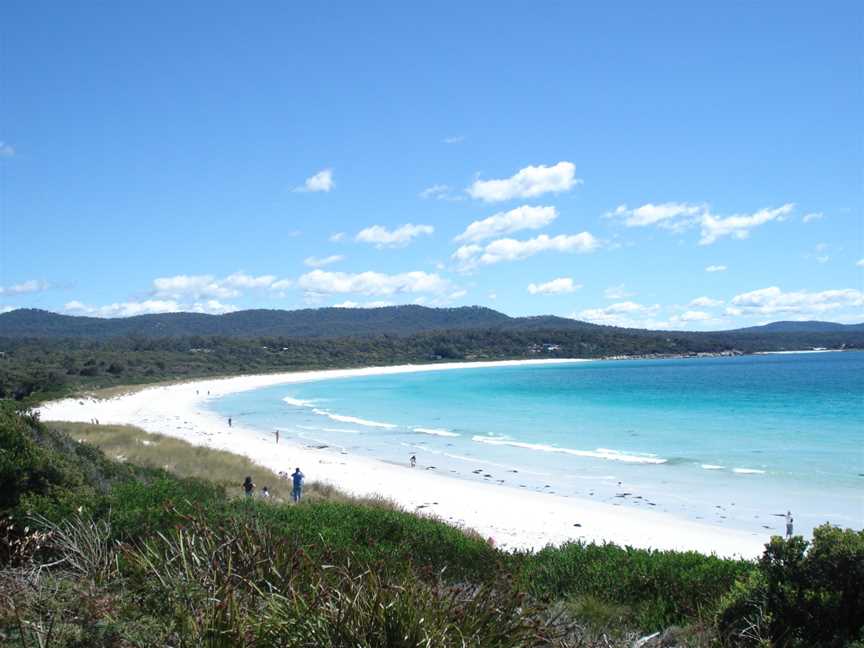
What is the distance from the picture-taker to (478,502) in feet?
62.0

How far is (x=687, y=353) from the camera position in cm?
16062

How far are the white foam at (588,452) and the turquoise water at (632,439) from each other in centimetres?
8

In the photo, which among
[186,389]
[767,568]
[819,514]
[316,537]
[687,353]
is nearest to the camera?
[767,568]

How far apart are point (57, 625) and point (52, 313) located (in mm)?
200017

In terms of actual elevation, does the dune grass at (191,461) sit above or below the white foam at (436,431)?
above

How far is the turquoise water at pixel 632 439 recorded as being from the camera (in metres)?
19.7

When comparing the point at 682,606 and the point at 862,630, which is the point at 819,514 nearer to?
the point at 682,606

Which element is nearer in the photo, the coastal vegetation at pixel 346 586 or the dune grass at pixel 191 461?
the coastal vegetation at pixel 346 586

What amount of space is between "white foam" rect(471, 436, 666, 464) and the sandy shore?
7.05 meters

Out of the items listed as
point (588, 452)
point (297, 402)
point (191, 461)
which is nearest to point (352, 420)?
point (297, 402)

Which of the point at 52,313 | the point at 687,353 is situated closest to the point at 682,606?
the point at 687,353

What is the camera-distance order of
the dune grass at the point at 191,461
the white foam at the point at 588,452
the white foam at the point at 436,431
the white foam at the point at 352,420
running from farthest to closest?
1. the white foam at the point at 352,420
2. the white foam at the point at 436,431
3. the white foam at the point at 588,452
4. the dune grass at the point at 191,461

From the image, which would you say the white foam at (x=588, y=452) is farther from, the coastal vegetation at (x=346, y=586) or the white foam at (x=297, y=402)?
the white foam at (x=297, y=402)

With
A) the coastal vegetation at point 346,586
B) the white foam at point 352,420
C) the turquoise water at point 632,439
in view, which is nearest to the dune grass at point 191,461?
the turquoise water at point 632,439
